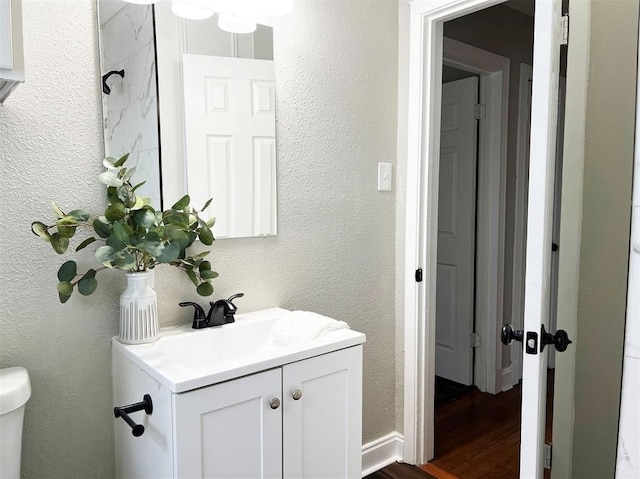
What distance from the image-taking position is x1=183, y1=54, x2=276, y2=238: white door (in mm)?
1564

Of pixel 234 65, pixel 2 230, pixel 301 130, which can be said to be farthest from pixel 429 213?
pixel 2 230

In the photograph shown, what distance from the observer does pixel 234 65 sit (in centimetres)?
164

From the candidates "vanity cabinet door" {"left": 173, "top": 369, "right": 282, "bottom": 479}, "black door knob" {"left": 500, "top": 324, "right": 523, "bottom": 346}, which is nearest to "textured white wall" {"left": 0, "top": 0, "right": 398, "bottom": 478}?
"vanity cabinet door" {"left": 173, "top": 369, "right": 282, "bottom": 479}

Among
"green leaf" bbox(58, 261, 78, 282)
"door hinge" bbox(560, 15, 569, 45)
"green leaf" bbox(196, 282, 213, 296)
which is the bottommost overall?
"green leaf" bbox(196, 282, 213, 296)

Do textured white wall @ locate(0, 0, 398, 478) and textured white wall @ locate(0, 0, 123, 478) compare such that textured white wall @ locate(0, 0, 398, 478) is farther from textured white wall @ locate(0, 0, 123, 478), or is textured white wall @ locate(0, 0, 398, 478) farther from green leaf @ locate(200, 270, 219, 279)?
green leaf @ locate(200, 270, 219, 279)

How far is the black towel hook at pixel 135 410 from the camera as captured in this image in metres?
1.17

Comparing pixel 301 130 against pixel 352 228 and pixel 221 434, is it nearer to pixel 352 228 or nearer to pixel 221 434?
pixel 352 228

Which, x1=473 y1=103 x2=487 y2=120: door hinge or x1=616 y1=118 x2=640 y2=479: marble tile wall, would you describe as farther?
x1=473 y1=103 x2=487 y2=120: door hinge

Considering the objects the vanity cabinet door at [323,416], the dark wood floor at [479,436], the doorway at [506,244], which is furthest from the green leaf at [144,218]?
the doorway at [506,244]

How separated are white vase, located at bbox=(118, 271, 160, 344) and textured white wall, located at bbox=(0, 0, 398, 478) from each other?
0.31 ft

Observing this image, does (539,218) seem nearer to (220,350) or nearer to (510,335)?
(510,335)

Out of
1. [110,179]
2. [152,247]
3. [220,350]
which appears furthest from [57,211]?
[220,350]

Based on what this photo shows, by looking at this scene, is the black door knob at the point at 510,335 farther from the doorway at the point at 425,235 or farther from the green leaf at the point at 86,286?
the green leaf at the point at 86,286

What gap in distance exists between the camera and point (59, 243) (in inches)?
48.8
